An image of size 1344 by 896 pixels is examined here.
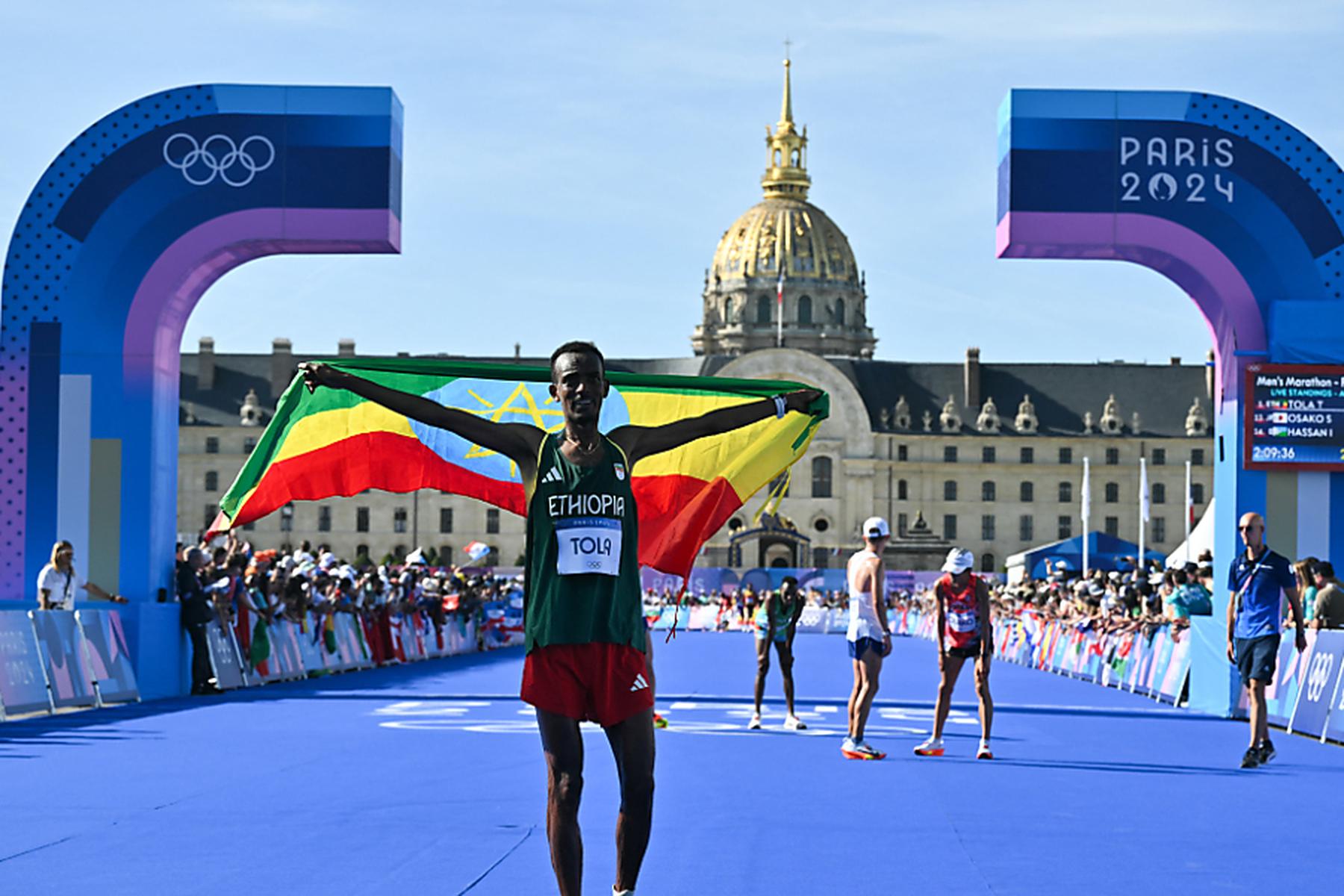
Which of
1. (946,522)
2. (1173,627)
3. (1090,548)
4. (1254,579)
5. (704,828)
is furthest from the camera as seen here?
(946,522)

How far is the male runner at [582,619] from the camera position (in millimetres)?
7082

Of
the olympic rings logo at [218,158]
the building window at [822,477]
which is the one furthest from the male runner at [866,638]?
the building window at [822,477]

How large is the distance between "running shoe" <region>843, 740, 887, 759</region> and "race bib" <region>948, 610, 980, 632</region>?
105cm

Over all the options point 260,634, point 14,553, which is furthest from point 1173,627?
point 14,553

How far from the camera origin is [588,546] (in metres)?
7.16

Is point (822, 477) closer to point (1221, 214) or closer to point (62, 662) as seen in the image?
point (1221, 214)

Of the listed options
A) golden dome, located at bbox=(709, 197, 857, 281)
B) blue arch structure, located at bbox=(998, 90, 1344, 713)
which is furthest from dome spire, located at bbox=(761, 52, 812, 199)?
blue arch structure, located at bbox=(998, 90, 1344, 713)

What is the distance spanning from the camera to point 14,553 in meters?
22.3

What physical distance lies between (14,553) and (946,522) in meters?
122

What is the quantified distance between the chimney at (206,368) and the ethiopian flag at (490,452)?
135259mm

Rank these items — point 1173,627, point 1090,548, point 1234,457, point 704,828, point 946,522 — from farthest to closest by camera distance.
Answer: point 946,522
point 1090,548
point 1173,627
point 1234,457
point 704,828

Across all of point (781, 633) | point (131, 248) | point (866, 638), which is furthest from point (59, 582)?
point (866, 638)

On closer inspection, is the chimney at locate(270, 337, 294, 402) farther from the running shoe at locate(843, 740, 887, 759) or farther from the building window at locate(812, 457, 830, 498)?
the running shoe at locate(843, 740, 887, 759)

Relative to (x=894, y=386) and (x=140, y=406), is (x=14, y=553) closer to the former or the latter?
(x=140, y=406)
